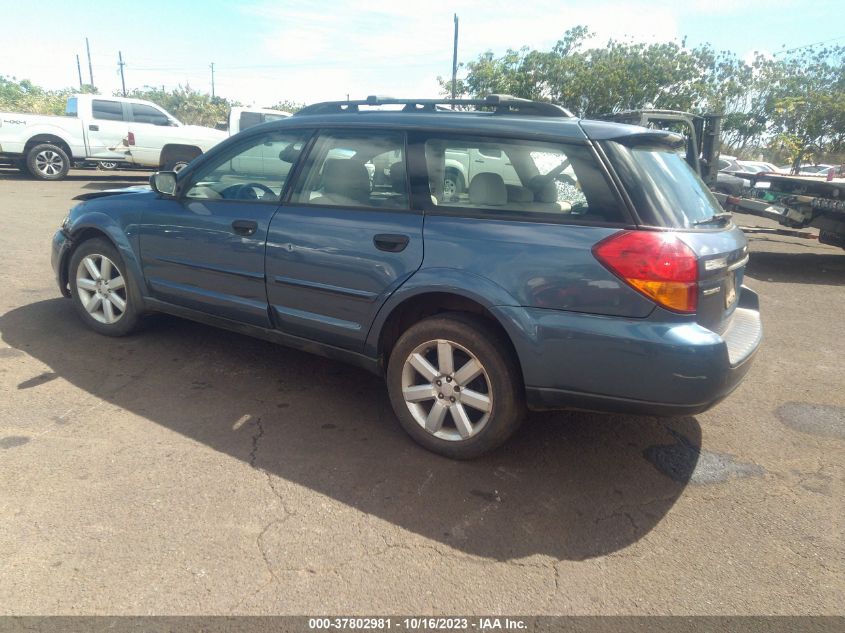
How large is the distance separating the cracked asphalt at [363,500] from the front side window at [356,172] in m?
1.22

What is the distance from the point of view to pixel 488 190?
3080mm

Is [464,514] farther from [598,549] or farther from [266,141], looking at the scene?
[266,141]

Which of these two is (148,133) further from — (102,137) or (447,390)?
(447,390)

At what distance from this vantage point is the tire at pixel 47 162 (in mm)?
14297

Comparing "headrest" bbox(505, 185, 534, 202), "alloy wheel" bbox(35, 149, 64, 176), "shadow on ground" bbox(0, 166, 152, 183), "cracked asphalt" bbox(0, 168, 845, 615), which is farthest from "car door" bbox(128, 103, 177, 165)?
"headrest" bbox(505, 185, 534, 202)

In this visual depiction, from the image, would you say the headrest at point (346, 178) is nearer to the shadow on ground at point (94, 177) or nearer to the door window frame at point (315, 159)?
the door window frame at point (315, 159)

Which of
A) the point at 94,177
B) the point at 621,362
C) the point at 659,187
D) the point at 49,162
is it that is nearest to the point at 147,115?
the point at 49,162

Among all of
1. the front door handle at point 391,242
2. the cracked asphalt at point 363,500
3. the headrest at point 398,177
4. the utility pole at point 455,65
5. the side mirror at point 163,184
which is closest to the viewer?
the cracked asphalt at point 363,500

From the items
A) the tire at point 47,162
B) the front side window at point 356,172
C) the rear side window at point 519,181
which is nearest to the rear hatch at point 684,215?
the rear side window at point 519,181

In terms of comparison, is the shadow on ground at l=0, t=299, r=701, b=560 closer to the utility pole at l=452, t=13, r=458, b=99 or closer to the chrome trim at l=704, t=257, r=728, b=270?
the chrome trim at l=704, t=257, r=728, b=270

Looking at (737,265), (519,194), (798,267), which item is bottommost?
(798,267)

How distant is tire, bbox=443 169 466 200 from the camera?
10.3 feet

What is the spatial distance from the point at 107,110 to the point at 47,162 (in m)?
1.84

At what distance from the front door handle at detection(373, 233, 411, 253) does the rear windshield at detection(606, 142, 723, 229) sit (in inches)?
41.5
